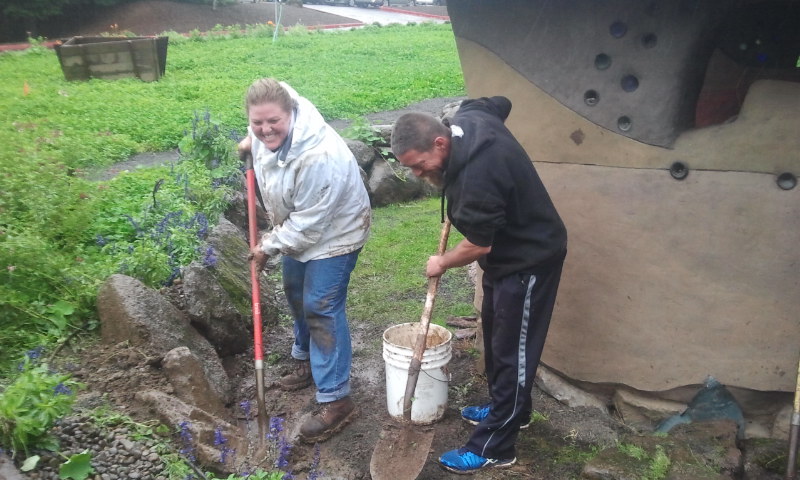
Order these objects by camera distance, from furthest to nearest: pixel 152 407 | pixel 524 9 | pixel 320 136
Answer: pixel 524 9 < pixel 320 136 < pixel 152 407

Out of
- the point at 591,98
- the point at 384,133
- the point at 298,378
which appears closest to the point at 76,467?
the point at 298,378

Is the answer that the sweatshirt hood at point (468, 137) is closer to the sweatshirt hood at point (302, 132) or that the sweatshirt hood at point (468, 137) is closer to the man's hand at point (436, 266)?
the man's hand at point (436, 266)

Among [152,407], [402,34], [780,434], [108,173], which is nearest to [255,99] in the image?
[152,407]

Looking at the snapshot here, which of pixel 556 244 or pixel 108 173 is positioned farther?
pixel 108 173

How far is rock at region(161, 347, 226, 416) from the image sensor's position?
3832 mm

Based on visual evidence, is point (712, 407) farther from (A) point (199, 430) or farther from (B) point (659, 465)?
(A) point (199, 430)

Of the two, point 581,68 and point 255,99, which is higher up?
point 581,68

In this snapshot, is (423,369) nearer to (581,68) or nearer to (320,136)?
(320,136)

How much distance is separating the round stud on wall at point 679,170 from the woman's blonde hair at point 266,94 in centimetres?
215

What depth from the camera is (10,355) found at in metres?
3.68

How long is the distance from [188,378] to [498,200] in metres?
1.98

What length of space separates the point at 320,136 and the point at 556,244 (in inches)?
54.6

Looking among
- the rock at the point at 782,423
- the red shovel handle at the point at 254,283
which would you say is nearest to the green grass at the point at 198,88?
the red shovel handle at the point at 254,283

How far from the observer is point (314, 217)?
12.3 ft
